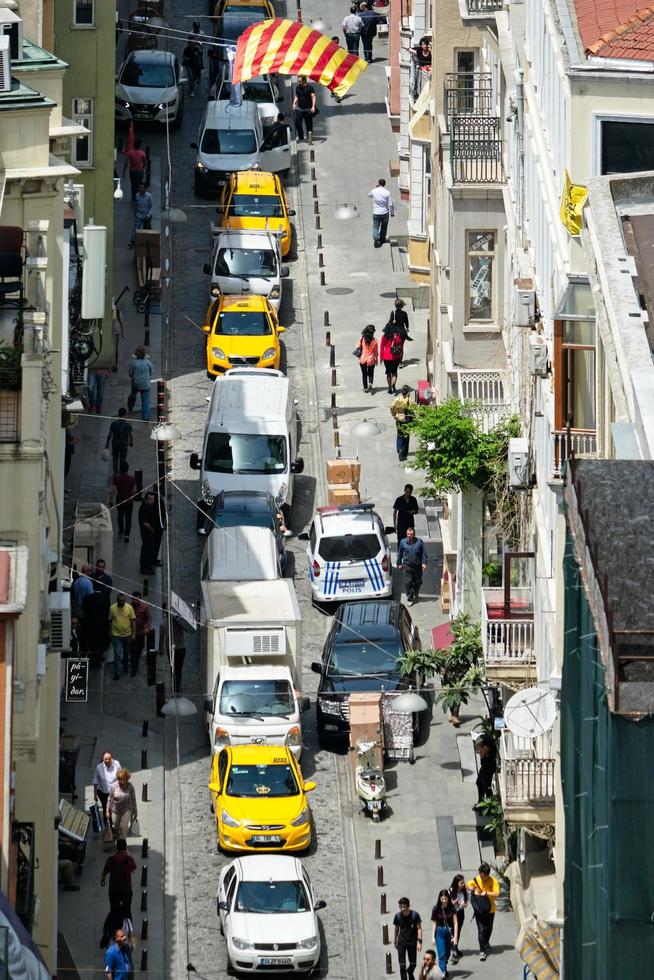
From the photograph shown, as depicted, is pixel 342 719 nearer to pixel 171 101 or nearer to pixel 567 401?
pixel 567 401

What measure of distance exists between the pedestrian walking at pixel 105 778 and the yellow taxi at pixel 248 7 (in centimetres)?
3898

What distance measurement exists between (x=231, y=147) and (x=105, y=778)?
30.2 metres

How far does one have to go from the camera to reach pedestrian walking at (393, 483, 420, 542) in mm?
58656

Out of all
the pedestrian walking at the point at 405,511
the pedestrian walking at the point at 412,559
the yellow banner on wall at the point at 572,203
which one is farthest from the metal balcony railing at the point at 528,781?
the pedestrian walking at the point at 405,511

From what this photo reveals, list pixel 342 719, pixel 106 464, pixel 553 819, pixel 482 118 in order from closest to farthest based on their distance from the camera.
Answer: pixel 553 819, pixel 342 719, pixel 482 118, pixel 106 464

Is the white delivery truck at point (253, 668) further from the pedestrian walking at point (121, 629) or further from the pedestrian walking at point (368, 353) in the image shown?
the pedestrian walking at point (368, 353)

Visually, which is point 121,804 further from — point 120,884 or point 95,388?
point 95,388

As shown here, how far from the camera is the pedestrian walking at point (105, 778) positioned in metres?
49.2

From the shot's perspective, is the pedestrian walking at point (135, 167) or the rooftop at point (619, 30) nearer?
the rooftop at point (619, 30)

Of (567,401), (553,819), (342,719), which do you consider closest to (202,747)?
(342,719)

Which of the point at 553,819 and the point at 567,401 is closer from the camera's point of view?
the point at 567,401

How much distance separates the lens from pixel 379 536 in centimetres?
5741

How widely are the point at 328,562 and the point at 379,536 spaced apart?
3.73ft

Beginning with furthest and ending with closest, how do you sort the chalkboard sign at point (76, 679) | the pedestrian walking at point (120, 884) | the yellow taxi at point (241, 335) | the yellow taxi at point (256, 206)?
1. the yellow taxi at point (256, 206)
2. the yellow taxi at point (241, 335)
3. the chalkboard sign at point (76, 679)
4. the pedestrian walking at point (120, 884)
